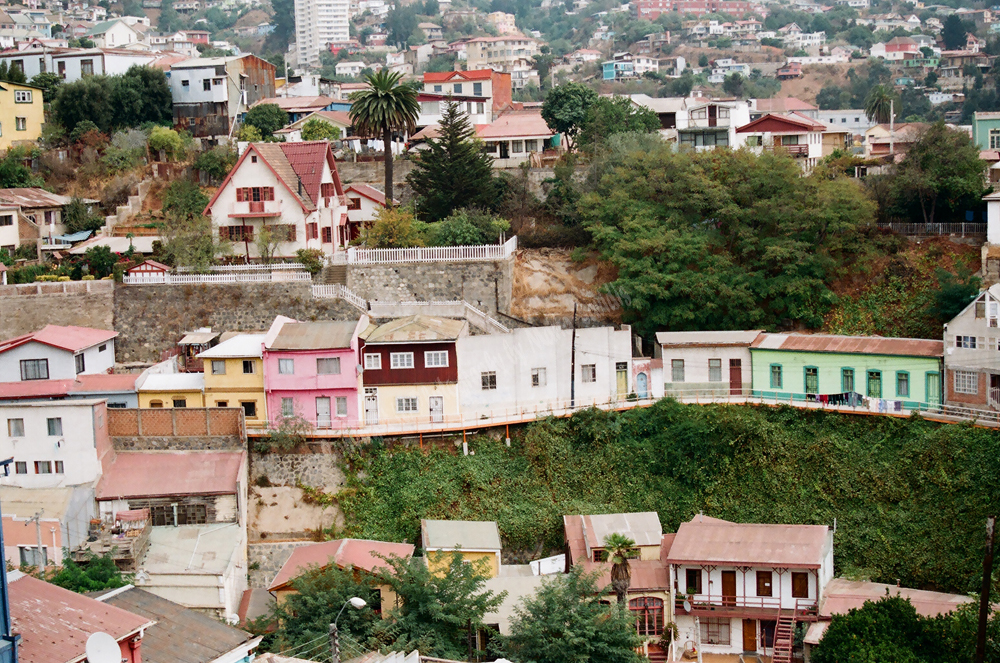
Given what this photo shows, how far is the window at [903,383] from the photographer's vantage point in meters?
45.5

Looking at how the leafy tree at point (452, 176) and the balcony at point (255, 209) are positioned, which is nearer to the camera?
the balcony at point (255, 209)

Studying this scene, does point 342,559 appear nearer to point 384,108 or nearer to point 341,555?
point 341,555

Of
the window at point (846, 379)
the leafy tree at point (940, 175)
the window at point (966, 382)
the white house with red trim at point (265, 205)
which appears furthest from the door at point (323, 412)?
the leafy tree at point (940, 175)

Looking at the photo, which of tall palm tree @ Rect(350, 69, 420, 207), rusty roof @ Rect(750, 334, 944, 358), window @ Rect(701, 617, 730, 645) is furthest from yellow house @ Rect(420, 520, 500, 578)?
tall palm tree @ Rect(350, 69, 420, 207)

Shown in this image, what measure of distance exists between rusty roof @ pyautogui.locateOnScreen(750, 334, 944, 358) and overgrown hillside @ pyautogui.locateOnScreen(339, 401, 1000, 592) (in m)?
2.68

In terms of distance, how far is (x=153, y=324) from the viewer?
49656 mm

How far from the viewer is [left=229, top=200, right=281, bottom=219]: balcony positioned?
2048 inches

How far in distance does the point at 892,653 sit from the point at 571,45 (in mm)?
155775

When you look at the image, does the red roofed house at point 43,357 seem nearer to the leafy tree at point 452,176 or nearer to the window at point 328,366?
the window at point 328,366

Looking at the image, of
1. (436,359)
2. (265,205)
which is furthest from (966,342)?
(265,205)

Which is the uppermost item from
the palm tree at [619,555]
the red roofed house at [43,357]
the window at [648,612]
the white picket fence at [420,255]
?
the white picket fence at [420,255]

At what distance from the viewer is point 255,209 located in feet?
171

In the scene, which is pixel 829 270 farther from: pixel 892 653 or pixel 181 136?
pixel 181 136

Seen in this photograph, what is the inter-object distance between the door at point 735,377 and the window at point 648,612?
11243 mm
